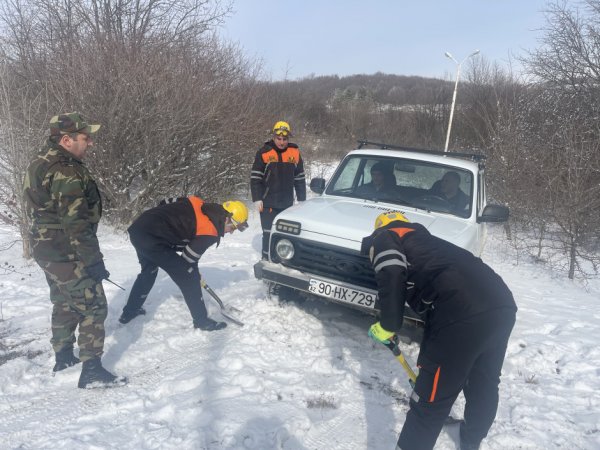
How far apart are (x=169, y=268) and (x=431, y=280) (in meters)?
2.48

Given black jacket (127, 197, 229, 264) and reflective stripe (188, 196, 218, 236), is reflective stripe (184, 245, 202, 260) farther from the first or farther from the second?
reflective stripe (188, 196, 218, 236)

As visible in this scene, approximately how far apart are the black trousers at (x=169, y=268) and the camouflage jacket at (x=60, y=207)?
29.1 inches

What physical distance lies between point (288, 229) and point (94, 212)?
1740 millimetres

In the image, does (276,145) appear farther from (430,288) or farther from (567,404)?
(567,404)

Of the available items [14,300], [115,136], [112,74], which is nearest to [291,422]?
[14,300]

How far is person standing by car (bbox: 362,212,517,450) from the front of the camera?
2344 millimetres

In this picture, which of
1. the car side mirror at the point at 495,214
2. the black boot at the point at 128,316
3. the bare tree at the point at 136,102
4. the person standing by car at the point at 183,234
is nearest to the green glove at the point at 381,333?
the person standing by car at the point at 183,234

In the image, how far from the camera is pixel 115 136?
8008 mm

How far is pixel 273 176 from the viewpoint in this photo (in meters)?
5.98

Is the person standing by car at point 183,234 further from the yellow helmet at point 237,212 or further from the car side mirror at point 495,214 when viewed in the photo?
the car side mirror at point 495,214

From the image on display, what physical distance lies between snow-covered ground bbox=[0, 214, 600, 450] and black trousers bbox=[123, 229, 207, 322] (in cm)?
36

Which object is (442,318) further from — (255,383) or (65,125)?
(65,125)

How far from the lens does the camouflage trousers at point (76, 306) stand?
3123 mm

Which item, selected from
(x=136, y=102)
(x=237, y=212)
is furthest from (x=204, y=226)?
(x=136, y=102)
